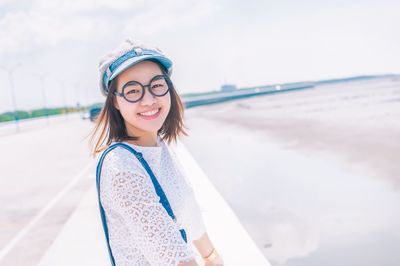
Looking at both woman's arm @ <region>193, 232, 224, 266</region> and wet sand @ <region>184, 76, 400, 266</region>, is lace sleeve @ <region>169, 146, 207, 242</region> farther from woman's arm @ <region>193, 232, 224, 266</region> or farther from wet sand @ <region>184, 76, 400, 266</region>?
wet sand @ <region>184, 76, 400, 266</region>

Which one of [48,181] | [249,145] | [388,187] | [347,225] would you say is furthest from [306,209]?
[249,145]

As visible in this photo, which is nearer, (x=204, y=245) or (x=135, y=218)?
(x=135, y=218)

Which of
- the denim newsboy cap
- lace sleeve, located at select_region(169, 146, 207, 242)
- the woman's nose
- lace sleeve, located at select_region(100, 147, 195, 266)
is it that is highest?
the denim newsboy cap

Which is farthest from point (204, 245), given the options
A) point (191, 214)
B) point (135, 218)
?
point (135, 218)

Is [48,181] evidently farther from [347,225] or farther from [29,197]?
[347,225]

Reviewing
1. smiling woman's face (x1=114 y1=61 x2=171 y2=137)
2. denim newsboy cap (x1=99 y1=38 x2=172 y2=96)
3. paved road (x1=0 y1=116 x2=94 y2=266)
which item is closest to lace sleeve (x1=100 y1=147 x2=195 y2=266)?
smiling woman's face (x1=114 y1=61 x2=171 y2=137)

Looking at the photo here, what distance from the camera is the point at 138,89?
1.78m

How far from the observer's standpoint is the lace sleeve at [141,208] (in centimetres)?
152

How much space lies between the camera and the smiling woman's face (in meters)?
1.76

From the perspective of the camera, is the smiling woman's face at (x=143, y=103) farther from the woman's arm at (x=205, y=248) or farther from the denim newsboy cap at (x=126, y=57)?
the woman's arm at (x=205, y=248)

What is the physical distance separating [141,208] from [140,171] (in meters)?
0.14

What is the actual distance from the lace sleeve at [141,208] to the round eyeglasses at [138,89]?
0.28 metres

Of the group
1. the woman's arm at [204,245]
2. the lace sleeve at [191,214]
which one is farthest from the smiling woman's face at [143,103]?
the woman's arm at [204,245]

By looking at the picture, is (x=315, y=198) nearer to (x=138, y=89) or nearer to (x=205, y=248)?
(x=205, y=248)
